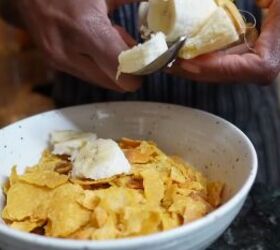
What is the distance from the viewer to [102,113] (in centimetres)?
68

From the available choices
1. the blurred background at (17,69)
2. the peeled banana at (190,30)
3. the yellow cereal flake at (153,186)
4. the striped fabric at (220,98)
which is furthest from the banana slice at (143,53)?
the blurred background at (17,69)

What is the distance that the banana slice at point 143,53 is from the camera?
0.52 m

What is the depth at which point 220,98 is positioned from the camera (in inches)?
31.6

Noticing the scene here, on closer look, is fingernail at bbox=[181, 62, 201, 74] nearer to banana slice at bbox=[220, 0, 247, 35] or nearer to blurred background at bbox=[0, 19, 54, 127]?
banana slice at bbox=[220, 0, 247, 35]

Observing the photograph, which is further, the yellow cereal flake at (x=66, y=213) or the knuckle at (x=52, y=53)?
the knuckle at (x=52, y=53)

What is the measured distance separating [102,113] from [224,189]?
19 cm

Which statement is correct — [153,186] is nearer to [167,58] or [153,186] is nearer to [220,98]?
[167,58]

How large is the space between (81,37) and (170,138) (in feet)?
0.53

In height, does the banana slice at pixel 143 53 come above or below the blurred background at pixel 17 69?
above

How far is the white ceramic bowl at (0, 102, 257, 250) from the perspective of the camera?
476 mm

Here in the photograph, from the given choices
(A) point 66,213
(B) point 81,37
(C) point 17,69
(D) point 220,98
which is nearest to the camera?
(A) point 66,213

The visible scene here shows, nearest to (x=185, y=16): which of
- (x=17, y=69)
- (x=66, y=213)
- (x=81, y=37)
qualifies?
(x=81, y=37)

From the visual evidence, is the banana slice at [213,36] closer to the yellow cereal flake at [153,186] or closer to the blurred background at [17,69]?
the yellow cereal flake at [153,186]

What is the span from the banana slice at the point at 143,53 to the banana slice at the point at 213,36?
31 millimetres
